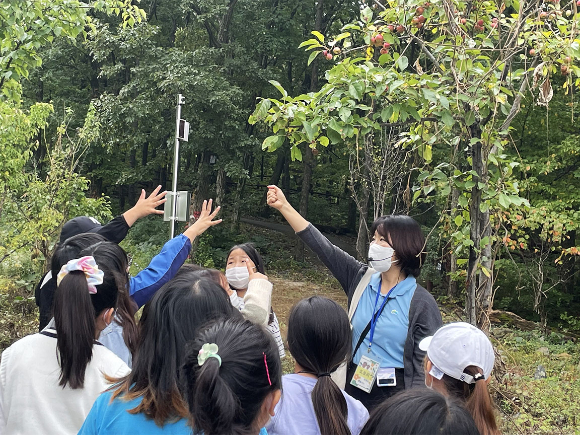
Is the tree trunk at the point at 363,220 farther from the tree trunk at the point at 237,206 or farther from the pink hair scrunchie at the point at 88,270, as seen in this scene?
the pink hair scrunchie at the point at 88,270

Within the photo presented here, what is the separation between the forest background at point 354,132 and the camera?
329cm

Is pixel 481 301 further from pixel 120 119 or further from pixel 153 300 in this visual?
→ pixel 120 119

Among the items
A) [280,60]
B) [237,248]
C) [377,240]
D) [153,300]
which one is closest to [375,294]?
[377,240]

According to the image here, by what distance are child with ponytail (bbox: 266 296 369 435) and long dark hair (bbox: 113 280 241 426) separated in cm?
33

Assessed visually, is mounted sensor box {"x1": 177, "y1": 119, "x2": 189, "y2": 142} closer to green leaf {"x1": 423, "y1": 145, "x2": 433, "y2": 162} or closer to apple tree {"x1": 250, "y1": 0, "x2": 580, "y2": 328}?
apple tree {"x1": 250, "y1": 0, "x2": 580, "y2": 328}

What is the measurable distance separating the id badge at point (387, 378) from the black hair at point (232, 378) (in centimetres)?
119

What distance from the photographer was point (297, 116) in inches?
129

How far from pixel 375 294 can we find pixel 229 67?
562 inches

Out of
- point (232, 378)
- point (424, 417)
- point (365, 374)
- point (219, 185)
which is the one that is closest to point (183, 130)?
point (365, 374)

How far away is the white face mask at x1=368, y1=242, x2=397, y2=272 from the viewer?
2771 millimetres

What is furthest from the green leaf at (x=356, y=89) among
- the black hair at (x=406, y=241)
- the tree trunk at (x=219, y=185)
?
the tree trunk at (x=219, y=185)

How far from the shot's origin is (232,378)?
139cm

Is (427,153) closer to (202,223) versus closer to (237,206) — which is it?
(202,223)

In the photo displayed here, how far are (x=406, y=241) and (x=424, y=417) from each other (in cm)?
149
